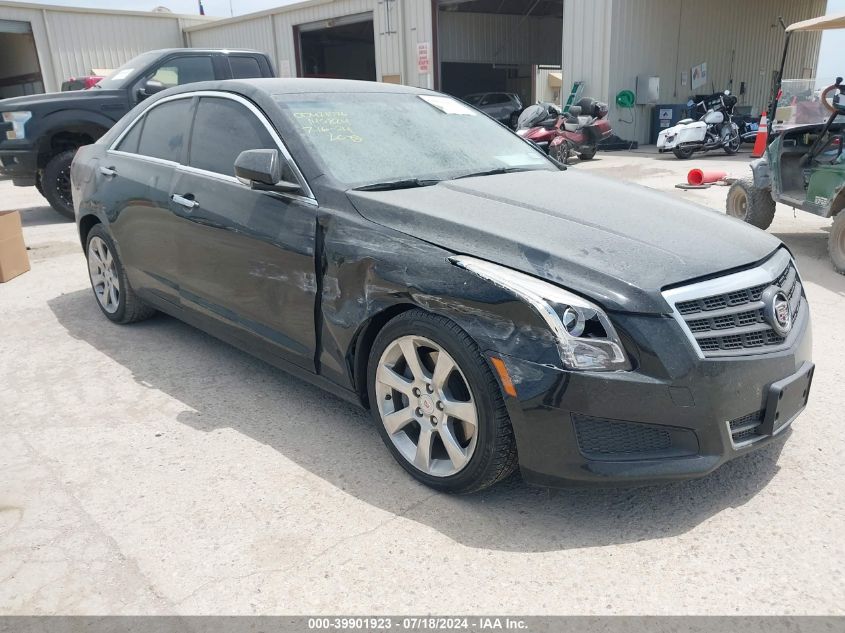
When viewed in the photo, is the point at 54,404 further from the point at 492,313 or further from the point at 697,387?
the point at 697,387

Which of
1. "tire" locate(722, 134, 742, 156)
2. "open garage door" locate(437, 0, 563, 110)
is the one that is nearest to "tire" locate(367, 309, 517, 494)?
"tire" locate(722, 134, 742, 156)

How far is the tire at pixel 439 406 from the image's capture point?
8.47 feet

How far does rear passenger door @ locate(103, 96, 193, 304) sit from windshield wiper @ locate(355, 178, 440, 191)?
54.9 inches

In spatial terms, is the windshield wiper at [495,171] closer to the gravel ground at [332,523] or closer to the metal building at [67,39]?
the gravel ground at [332,523]

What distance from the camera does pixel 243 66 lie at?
389 inches

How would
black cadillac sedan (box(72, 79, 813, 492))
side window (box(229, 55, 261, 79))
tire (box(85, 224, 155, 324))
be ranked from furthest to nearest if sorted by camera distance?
side window (box(229, 55, 261, 79))
tire (box(85, 224, 155, 324))
black cadillac sedan (box(72, 79, 813, 492))

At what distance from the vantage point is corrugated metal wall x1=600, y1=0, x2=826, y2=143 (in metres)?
17.9

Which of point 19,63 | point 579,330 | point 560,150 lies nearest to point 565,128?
point 560,150

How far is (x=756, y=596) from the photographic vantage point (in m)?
2.27

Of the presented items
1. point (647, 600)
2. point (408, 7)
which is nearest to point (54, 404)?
point (647, 600)

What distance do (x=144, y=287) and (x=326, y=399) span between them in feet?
5.28

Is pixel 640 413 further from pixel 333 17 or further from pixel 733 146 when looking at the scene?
pixel 333 17

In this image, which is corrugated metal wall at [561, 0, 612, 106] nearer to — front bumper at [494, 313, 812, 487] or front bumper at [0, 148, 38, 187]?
front bumper at [0, 148, 38, 187]

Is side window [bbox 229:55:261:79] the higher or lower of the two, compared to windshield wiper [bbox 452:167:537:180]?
higher
